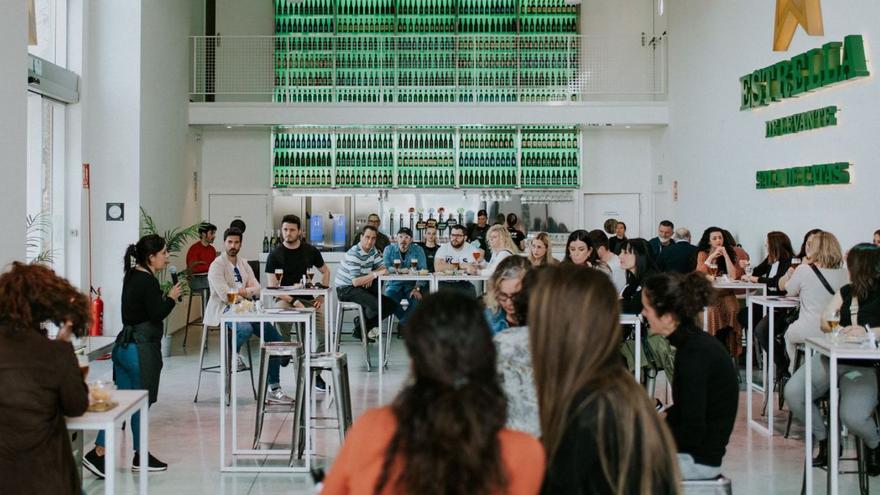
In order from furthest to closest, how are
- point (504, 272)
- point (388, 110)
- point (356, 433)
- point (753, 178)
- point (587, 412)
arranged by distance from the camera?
1. point (388, 110)
2. point (753, 178)
3. point (504, 272)
4. point (587, 412)
5. point (356, 433)

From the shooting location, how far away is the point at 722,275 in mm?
8914

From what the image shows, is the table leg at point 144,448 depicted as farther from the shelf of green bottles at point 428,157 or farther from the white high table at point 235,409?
the shelf of green bottles at point 428,157

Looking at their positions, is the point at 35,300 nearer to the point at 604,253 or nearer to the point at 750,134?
the point at 604,253

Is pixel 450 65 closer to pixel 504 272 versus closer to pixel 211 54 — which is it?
pixel 211 54

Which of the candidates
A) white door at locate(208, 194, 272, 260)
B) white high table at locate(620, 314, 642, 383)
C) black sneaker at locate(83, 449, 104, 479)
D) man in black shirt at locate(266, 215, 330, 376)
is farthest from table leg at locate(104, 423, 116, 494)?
white door at locate(208, 194, 272, 260)

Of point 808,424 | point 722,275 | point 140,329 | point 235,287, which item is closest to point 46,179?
point 235,287

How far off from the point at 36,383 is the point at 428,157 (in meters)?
11.2

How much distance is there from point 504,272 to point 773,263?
4.59 metres

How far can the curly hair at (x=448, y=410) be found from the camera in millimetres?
1710

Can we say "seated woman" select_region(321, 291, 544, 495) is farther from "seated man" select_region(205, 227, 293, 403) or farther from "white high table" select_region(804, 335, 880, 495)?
"seated man" select_region(205, 227, 293, 403)

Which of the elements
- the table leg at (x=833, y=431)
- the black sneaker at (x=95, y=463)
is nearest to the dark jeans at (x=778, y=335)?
the table leg at (x=833, y=431)

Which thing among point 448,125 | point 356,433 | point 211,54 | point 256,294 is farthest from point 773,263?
point 211,54

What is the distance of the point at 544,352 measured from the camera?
86.2 inches

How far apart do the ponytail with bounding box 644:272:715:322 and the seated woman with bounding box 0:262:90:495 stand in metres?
2.08
